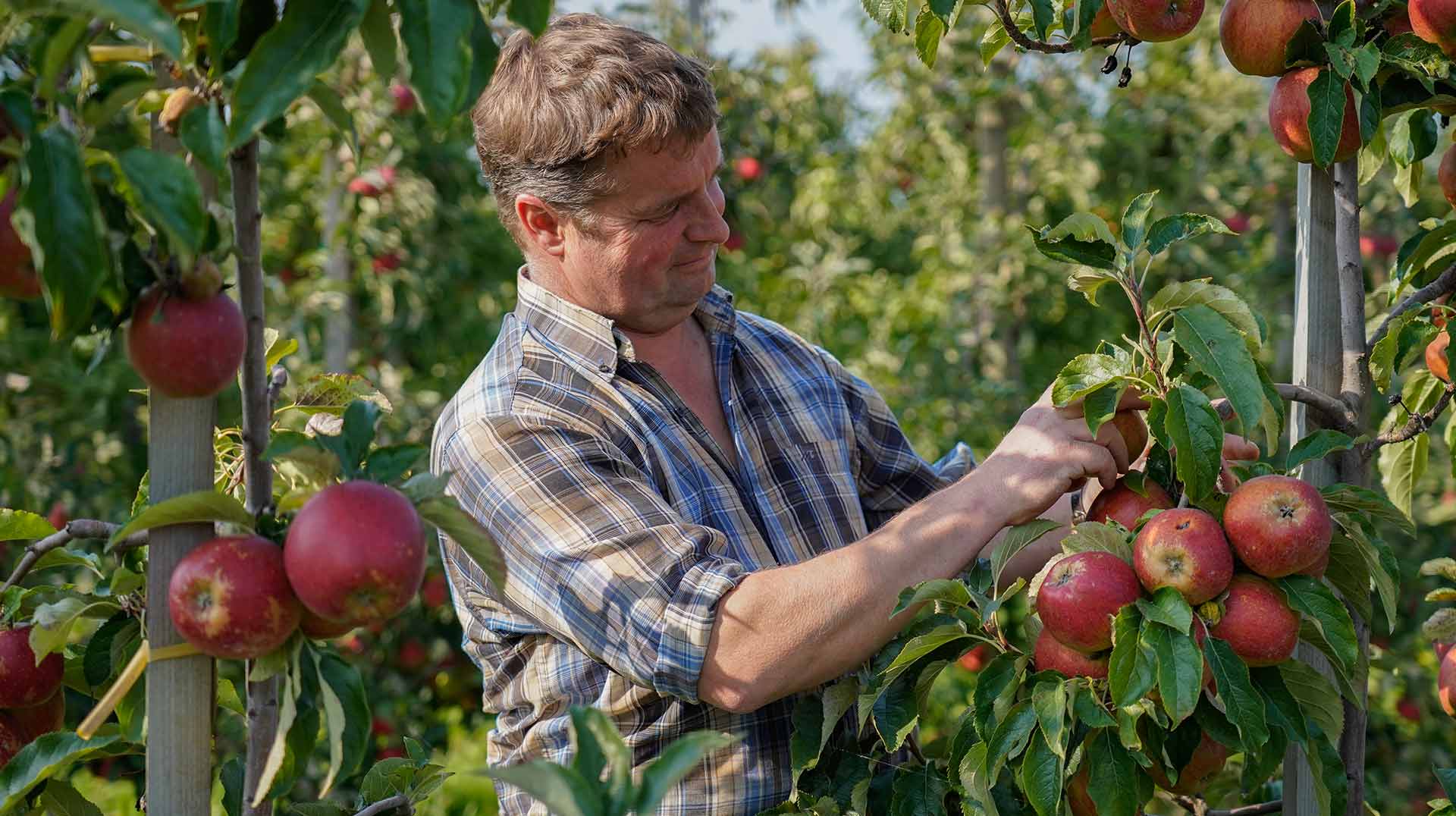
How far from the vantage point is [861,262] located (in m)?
4.78

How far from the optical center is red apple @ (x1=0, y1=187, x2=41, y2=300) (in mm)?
872

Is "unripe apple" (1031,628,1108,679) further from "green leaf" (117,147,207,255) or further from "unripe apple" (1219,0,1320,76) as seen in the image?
"green leaf" (117,147,207,255)

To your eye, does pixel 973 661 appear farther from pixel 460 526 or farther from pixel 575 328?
pixel 460 526

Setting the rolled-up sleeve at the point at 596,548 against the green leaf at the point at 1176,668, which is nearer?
the green leaf at the point at 1176,668

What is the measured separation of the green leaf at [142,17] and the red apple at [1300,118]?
3.41ft

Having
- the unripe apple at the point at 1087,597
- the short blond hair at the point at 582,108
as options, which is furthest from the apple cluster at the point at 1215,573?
the short blond hair at the point at 582,108

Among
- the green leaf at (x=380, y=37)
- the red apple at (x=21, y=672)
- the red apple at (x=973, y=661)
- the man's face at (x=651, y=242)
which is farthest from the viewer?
the red apple at (x=973, y=661)

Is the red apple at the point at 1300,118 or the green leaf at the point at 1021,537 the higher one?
the red apple at the point at 1300,118

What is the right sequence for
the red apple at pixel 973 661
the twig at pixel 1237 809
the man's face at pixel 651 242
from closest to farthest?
the twig at pixel 1237 809
the man's face at pixel 651 242
the red apple at pixel 973 661

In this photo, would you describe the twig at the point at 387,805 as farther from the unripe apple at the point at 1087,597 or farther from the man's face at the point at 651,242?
the man's face at the point at 651,242

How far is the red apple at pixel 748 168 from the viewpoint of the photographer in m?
5.15

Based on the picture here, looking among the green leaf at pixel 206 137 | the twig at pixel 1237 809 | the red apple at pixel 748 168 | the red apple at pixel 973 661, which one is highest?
the green leaf at pixel 206 137

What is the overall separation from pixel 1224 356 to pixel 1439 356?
0.48m

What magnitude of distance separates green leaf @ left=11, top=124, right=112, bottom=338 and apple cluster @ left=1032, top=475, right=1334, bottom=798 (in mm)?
811
